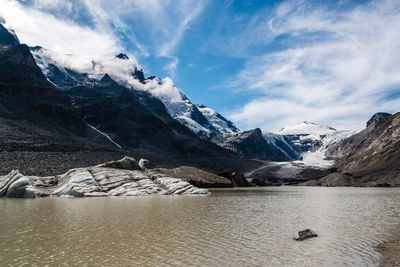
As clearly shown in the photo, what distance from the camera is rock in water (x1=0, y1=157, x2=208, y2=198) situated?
51.4 meters

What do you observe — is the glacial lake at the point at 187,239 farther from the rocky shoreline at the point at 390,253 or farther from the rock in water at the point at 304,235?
the rock in water at the point at 304,235

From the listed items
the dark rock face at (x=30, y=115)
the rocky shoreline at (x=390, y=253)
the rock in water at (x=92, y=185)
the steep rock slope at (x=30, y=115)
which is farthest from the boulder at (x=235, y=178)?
the rocky shoreline at (x=390, y=253)

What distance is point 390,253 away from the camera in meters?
16.4

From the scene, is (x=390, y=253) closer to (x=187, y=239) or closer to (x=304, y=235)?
(x=304, y=235)

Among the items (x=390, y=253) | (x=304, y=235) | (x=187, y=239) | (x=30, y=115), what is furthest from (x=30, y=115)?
(x=390, y=253)

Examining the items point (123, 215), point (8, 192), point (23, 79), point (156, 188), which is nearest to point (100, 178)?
point (156, 188)

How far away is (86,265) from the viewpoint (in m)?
14.3

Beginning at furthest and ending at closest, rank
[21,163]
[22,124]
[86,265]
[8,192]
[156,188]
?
[22,124] → [21,163] → [156,188] → [8,192] → [86,265]

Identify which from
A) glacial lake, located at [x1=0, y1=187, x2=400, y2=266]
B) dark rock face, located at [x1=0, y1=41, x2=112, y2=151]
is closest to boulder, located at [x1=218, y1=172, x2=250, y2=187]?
dark rock face, located at [x1=0, y1=41, x2=112, y2=151]

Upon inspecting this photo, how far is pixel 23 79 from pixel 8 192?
16212cm

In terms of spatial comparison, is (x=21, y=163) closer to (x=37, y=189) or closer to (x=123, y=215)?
(x=37, y=189)

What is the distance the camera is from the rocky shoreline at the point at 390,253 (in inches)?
575

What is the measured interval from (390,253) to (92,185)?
48106 mm

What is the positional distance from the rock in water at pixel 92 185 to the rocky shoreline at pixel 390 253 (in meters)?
43.9
